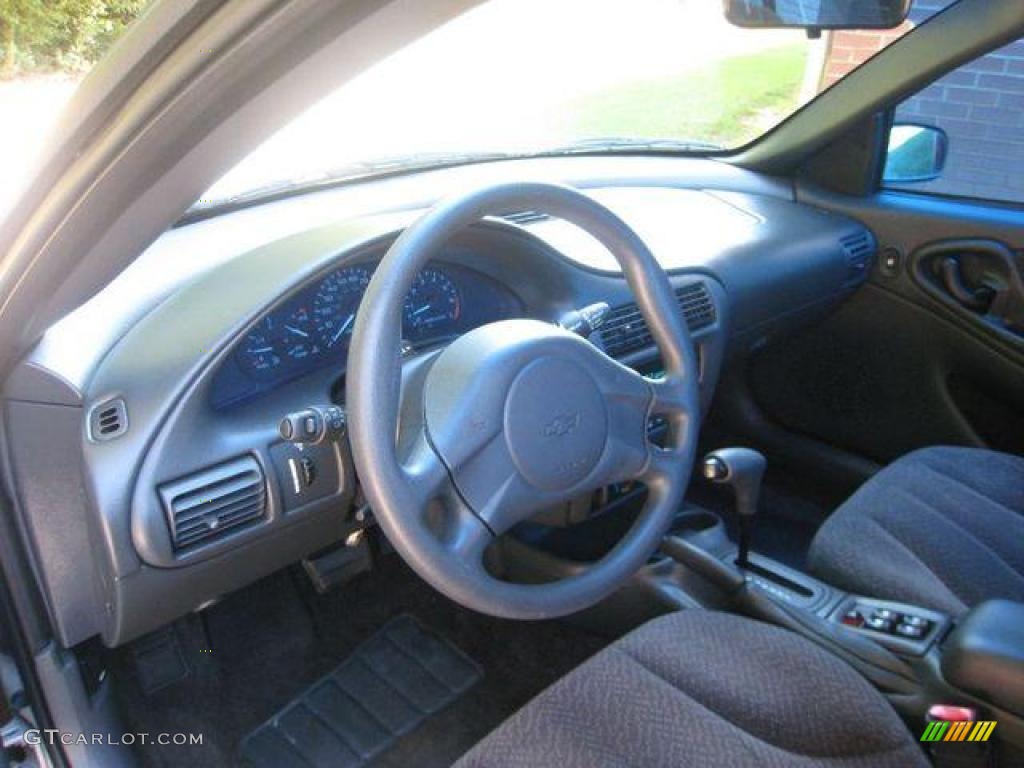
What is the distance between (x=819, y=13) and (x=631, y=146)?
0.70 meters

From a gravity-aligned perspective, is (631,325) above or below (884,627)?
above

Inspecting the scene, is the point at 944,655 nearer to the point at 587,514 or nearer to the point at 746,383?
the point at 587,514

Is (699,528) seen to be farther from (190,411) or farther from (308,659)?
(190,411)

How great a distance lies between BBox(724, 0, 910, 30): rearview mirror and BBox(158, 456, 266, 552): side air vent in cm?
149

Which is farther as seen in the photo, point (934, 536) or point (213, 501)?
point (934, 536)

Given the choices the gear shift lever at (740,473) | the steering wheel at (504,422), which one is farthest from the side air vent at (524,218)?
the gear shift lever at (740,473)

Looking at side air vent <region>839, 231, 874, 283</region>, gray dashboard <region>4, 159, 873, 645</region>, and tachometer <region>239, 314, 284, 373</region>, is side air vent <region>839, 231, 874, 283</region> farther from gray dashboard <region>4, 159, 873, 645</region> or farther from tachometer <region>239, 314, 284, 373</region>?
tachometer <region>239, 314, 284, 373</region>

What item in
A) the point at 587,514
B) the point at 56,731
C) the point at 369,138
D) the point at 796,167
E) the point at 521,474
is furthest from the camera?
the point at 796,167

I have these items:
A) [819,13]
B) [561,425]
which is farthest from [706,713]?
[819,13]

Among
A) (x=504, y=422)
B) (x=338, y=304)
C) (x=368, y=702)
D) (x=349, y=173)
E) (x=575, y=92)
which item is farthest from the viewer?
(x=575, y=92)

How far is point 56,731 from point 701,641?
1126 millimetres

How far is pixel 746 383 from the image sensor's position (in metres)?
3.01

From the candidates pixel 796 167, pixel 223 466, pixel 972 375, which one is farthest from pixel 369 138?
pixel 972 375

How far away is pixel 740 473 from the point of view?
6.06 feet
